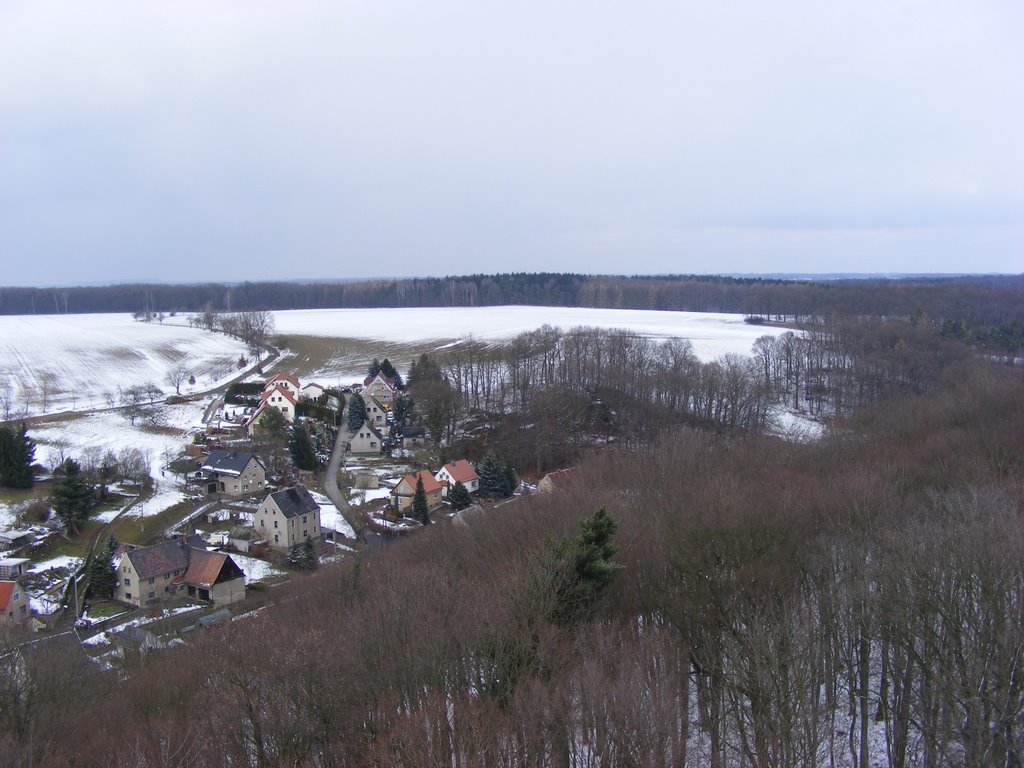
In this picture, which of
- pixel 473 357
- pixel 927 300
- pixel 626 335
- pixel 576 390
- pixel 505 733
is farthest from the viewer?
pixel 927 300

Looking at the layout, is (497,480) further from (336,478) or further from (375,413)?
(375,413)

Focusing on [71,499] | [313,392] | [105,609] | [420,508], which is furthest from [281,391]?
[105,609]

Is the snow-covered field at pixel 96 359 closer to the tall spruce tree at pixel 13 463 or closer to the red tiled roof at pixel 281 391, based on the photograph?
the red tiled roof at pixel 281 391

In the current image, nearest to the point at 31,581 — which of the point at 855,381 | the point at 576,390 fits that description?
the point at 576,390

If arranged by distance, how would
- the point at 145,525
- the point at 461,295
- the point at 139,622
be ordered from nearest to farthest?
1. the point at 139,622
2. the point at 145,525
3. the point at 461,295

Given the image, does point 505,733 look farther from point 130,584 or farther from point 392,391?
point 392,391

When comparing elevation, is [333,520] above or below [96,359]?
below

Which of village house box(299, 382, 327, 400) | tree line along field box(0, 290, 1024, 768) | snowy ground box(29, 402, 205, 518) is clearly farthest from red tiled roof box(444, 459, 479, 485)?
village house box(299, 382, 327, 400)

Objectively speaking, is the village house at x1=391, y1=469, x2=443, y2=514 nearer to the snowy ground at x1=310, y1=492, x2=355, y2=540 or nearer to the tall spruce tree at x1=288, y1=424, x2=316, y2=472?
the snowy ground at x1=310, y1=492, x2=355, y2=540
